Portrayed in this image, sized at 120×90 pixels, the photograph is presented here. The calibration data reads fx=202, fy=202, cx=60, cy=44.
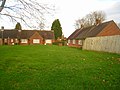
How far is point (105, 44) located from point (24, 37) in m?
51.8

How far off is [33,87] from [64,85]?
1.13m

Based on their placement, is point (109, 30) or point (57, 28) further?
point (57, 28)

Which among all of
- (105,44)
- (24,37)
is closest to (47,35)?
(24,37)

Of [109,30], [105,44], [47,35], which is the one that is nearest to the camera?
[105,44]

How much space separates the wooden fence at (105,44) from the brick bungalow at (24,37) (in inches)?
1599

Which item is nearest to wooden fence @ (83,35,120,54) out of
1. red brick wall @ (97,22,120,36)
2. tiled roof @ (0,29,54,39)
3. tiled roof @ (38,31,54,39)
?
Result: red brick wall @ (97,22,120,36)

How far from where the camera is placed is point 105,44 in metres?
29.2

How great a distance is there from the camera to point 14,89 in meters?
6.98

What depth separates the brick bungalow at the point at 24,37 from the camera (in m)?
75.6

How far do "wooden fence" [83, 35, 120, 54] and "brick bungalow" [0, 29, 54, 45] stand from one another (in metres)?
40.6

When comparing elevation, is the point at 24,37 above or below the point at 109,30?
below

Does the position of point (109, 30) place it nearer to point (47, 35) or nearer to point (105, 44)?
point (105, 44)

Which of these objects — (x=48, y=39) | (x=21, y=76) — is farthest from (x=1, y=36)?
(x=21, y=76)

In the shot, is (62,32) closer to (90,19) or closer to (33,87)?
(90,19)
